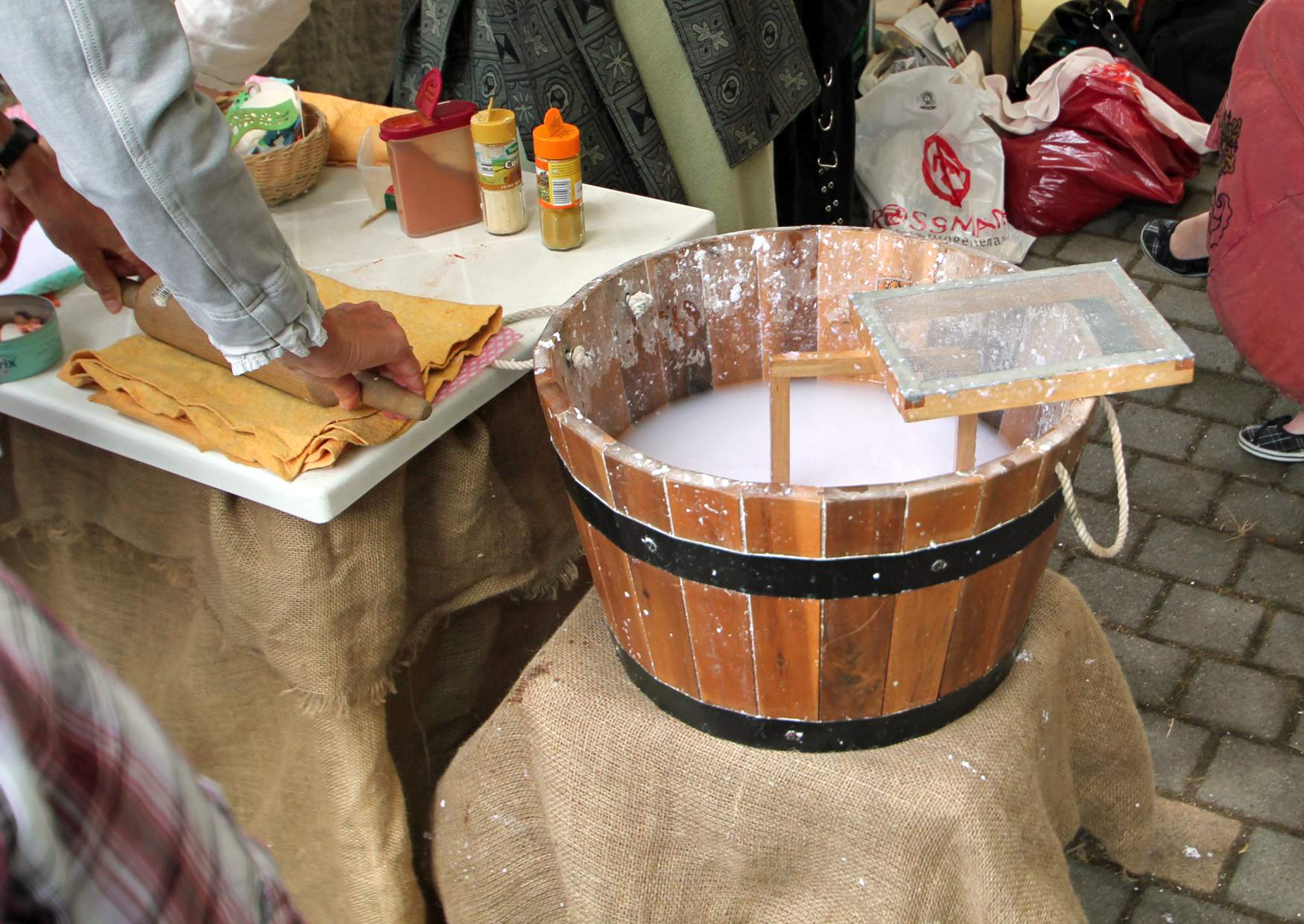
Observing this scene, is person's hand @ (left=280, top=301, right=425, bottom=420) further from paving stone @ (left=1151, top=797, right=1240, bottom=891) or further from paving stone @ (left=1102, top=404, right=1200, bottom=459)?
paving stone @ (left=1102, top=404, right=1200, bottom=459)

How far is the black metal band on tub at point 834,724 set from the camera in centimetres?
130

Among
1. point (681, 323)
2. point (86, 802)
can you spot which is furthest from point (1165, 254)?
point (86, 802)

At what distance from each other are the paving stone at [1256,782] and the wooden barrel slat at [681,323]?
1380mm

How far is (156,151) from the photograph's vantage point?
43.0 inches

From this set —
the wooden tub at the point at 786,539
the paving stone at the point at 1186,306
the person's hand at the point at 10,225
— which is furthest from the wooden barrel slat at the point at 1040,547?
the paving stone at the point at 1186,306

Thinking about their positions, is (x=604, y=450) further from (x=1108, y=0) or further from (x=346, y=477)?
(x=1108, y=0)

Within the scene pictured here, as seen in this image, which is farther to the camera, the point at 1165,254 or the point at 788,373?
the point at 1165,254

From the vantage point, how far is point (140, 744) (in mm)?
646

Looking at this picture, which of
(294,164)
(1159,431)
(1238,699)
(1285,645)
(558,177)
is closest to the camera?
(558,177)

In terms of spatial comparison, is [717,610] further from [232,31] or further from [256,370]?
[232,31]

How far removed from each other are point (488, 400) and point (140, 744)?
100 centimetres

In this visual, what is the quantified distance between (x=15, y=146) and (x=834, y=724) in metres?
1.32

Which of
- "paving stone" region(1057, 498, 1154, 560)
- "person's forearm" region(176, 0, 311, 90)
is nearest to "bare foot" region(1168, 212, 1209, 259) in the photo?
"paving stone" region(1057, 498, 1154, 560)

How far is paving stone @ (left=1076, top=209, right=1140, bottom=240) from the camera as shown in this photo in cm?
406
